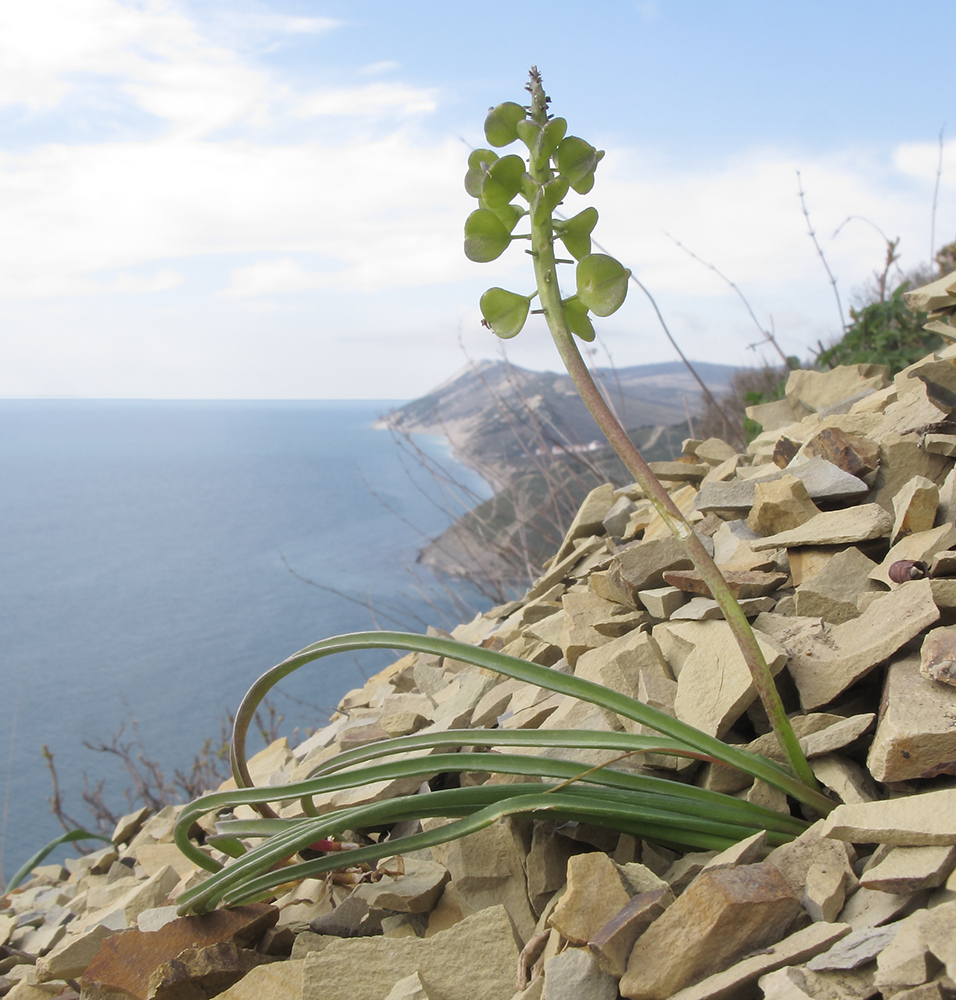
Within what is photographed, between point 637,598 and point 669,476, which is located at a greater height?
point 669,476

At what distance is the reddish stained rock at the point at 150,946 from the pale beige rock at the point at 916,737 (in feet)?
2.67

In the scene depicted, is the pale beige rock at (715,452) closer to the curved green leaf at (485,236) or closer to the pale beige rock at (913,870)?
the curved green leaf at (485,236)

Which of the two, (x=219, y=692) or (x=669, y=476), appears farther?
(x=219, y=692)

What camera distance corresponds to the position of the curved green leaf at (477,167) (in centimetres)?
99

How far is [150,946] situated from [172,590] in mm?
4947

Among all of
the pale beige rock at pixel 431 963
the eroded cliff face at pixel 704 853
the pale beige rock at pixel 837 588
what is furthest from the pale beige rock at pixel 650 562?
the pale beige rock at pixel 431 963

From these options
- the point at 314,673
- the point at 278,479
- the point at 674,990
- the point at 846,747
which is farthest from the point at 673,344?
the point at 278,479

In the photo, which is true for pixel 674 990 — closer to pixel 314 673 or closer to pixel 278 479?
pixel 314 673

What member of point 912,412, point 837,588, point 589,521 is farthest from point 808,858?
point 589,521

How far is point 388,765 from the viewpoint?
100 cm

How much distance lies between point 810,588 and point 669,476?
78 centimetres

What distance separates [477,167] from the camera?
99 cm

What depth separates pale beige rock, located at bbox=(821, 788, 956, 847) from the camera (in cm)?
80

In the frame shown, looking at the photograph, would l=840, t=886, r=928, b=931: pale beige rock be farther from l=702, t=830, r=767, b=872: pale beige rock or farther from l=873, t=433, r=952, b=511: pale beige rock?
l=873, t=433, r=952, b=511: pale beige rock
